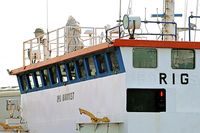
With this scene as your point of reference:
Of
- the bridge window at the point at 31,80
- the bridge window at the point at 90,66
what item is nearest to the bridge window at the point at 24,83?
the bridge window at the point at 31,80

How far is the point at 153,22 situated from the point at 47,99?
5.31 meters

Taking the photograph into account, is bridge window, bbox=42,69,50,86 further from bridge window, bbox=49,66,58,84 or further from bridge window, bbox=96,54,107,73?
bridge window, bbox=96,54,107,73

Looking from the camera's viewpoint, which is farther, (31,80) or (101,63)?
(31,80)

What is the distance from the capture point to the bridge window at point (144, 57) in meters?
16.1

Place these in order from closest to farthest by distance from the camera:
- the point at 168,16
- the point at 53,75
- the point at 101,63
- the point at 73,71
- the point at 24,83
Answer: the point at 101,63 < the point at 168,16 < the point at 73,71 < the point at 53,75 < the point at 24,83

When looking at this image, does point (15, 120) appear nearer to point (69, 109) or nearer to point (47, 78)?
point (47, 78)

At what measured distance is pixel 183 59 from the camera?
1653 cm

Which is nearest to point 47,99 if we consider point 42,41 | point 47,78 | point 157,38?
point 47,78

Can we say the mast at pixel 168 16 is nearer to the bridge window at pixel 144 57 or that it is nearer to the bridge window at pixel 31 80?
the bridge window at pixel 144 57

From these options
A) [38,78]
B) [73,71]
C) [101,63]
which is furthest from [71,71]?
[38,78]

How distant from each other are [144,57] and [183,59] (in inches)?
38.2

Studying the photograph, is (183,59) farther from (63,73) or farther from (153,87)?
(63,73)

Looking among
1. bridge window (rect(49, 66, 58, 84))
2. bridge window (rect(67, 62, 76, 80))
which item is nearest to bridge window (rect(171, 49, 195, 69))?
bridge window (rect(67, 62, 76, 80))

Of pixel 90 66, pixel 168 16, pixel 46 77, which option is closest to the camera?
pixel 90 66
